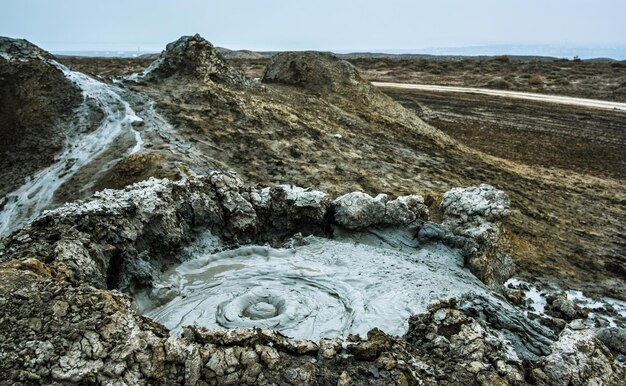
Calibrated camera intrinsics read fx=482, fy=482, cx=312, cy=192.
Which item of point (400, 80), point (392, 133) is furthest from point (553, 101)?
point (392, 133)

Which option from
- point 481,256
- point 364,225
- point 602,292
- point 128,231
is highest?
point 128,231

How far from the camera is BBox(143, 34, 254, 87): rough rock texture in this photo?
424 inches

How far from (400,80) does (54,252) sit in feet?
87.8

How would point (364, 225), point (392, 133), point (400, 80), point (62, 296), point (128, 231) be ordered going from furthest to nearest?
1. point (400, 80)
2. point (392, 133)
3. point (364, 225)
4. point (128, 231)
5. point (62, 296)

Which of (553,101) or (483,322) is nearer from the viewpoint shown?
(483,322)

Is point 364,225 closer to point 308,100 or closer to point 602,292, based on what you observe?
point 602,292

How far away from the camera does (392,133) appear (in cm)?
→ 1126

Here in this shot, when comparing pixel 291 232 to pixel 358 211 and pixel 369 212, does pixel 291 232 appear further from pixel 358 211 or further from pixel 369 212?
pixel 369 212

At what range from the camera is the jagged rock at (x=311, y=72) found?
12367 millimetres

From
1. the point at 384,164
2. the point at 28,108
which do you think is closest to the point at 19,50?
the point at 28,108

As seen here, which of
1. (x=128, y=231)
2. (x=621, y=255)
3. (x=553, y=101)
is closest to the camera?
(x=128, y=231)

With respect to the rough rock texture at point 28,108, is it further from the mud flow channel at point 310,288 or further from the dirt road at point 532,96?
the dirt road at point 532,96

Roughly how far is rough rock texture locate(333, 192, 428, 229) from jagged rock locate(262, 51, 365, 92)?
7111 mm

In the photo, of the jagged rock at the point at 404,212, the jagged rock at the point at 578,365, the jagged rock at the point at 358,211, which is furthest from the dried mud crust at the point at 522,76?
the jagged rock at the point at 578,365
